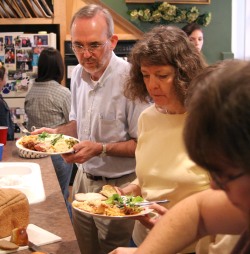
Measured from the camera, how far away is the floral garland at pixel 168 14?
5.30 meters

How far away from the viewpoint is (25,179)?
7.73 feet

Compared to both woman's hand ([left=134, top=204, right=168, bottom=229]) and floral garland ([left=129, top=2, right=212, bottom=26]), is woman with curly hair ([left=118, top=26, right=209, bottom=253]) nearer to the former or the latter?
woman's hand ([left=134, top=204, right=168, bottom=229])

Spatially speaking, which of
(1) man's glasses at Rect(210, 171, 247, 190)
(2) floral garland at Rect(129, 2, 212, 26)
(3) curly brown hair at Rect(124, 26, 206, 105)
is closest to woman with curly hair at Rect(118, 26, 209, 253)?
(3) curly brown hair at Rect(124, 26, 206, 105)

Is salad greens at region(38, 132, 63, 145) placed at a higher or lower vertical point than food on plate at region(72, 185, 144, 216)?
higher

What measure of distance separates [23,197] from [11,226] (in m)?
0.12

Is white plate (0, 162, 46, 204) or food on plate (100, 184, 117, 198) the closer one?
food on plate (100, 184, 117, 198)

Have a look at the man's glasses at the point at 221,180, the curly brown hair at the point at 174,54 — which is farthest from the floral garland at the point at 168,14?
the man's glasses at the point at 221,180

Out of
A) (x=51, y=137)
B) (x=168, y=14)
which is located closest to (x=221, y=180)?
(x=51, y=137)

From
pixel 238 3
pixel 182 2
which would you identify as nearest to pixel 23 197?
pixel 182 2

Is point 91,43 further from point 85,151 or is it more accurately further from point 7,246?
point 7,246

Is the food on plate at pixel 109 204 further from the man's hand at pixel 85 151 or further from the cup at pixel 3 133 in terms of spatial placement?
the cup at pixel 3 133

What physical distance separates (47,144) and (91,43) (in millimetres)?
579

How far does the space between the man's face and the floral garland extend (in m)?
2.91

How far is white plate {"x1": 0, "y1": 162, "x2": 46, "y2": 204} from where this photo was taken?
212cm
